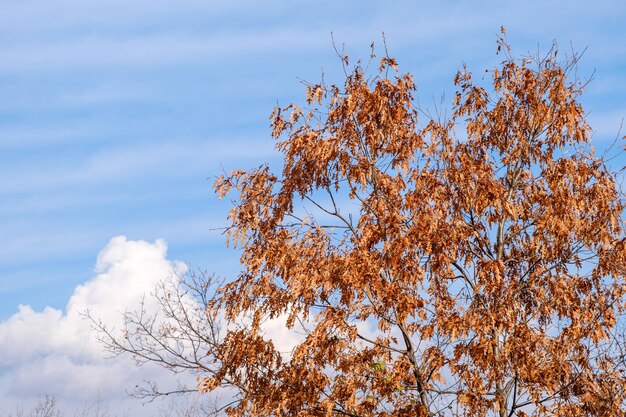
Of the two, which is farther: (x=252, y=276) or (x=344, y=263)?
(x=252, y=276)

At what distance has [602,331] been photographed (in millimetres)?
13312

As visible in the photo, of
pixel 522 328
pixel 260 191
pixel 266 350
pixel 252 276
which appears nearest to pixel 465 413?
pixel 522 328

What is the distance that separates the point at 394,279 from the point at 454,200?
204 centimetres

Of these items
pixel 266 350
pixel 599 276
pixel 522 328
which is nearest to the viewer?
pixel 522 328

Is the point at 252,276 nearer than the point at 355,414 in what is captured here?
No

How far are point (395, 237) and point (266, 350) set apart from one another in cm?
297

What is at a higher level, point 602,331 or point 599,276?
point 599,276

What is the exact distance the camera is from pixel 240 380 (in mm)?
13359

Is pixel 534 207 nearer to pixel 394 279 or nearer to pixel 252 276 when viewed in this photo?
pixel 394 279

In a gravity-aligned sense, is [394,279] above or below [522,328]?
above

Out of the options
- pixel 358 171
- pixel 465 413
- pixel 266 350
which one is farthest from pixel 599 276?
pixel 266 350

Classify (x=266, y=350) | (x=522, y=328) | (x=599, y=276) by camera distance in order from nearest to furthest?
(x=522, y=328) → (x=266, y=350) → (x=599, y=276)

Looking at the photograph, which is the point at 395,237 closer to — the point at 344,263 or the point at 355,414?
the point at 344,263

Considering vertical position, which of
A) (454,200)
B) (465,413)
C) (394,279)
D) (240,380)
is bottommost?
(465,413)
